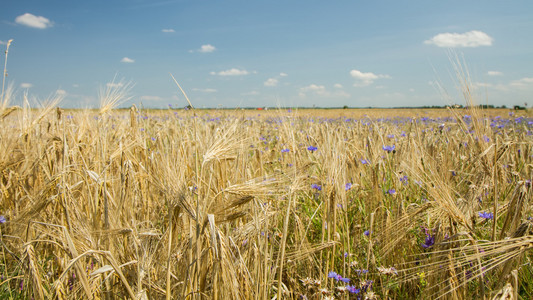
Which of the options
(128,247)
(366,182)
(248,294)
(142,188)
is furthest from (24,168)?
(366,182)

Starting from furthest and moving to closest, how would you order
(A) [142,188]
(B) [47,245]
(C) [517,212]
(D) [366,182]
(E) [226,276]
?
(D) [366,182] → (A) [142,188] → (B) [47,245] → (C) [517,212] → (E) [226,276]

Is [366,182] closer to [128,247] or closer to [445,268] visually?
[445,268]

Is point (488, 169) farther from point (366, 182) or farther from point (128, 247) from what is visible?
point (128, 247)

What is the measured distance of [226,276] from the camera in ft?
3.44

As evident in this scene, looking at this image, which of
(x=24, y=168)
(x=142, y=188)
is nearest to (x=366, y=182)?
(x=142, y=188)

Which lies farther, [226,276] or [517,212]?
[517,212]

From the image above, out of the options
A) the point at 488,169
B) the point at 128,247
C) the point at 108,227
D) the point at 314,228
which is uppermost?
the point at 488,169

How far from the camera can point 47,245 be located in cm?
204

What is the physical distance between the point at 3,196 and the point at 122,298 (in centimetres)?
172

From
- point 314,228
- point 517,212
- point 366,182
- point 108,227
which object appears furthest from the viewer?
point 366,182

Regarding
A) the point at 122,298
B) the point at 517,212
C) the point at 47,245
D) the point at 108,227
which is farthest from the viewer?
the point at 47,245

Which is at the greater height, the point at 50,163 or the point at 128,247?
the point at 50,163

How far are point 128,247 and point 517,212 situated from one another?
1.56 meters

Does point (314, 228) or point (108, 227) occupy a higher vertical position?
point (108, 227)
